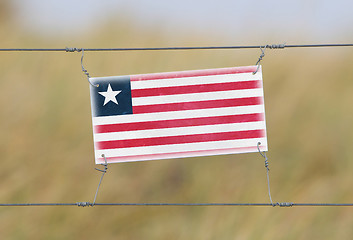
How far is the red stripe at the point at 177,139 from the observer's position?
5.75 m

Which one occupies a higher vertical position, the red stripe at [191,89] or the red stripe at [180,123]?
the red stripe at [191,89]

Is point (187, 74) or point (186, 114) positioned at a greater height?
point (187, 74)

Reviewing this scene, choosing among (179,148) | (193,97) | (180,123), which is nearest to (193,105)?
(193,97)

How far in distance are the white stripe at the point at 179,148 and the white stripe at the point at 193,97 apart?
483mm

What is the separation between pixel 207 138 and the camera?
5758 mm

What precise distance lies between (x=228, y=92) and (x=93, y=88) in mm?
1468

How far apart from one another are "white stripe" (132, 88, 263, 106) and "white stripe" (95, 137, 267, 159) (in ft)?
1.58

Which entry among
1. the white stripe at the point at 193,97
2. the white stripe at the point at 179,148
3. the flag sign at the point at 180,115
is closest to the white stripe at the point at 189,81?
the flag sign at the point at 180,115

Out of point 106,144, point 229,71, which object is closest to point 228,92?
point 229,71

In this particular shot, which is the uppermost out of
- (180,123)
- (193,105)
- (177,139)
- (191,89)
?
(191,89)

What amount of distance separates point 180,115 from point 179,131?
0.58 ft

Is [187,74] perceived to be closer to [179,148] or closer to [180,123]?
[180,123]

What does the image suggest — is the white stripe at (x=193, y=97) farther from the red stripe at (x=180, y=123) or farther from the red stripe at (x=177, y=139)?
the red stripe at (x=177, y=139)

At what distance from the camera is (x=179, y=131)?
5.77 m
